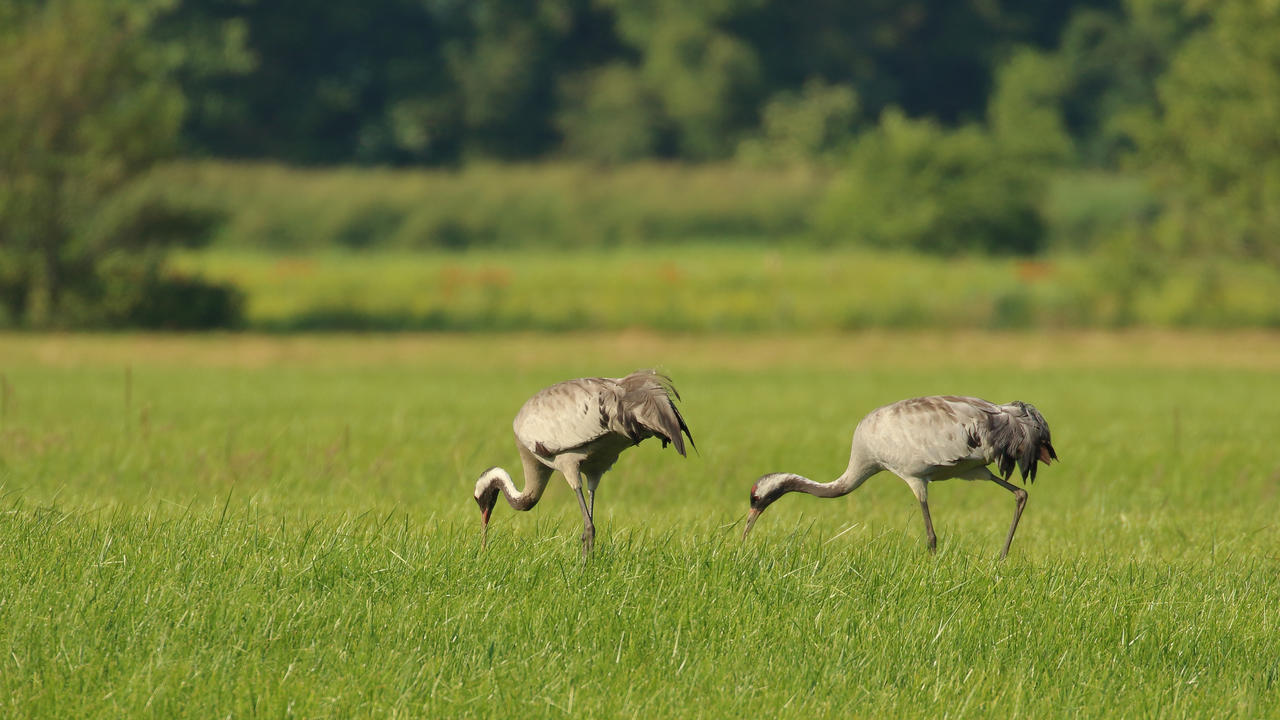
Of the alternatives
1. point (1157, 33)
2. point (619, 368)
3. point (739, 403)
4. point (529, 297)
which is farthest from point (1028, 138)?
point (739, 403)

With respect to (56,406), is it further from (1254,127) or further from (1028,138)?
(1028,138)

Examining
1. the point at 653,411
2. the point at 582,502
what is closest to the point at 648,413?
the point at 653,411

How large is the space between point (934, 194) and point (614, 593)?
128ft

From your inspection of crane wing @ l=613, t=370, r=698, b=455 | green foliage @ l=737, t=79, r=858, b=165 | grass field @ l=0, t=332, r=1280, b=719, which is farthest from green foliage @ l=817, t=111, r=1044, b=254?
crane wing @ l=613, t=370, r=698, b=455

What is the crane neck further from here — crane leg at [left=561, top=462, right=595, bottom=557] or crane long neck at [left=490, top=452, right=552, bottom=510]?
crane long neck at [left=490, top=452, right=552, bottom=510]

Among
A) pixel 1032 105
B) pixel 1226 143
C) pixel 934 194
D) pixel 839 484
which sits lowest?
pixel 839 484

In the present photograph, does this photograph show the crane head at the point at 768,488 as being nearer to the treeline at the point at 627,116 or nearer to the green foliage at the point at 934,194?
the treeline at the point at 627,116

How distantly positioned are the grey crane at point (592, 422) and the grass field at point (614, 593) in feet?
1.45

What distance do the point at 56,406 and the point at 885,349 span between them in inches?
747

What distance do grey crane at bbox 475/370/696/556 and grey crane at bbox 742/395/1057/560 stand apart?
2.94 ft

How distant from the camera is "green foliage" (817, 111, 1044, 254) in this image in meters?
44.2

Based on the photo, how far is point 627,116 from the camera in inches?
2494

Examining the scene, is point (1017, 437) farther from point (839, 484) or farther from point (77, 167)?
point (77, 167)

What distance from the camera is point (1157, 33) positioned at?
64688mm
